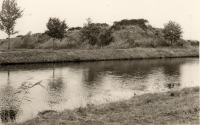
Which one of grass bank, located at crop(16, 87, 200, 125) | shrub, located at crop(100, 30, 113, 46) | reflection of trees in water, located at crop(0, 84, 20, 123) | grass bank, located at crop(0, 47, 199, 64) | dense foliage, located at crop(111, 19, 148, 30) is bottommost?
reflection of trees in water, located at crop(0, 84, 20, 123)

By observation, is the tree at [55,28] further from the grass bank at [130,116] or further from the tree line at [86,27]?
the grass bank at [130,116]

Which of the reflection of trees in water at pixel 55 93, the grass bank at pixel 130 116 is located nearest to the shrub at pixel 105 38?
the reflection of trees in water at pixel 55 93

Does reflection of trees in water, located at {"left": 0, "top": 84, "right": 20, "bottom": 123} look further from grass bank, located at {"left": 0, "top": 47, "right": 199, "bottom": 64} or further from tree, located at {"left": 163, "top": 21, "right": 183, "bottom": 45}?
tree, located at {"left": 163, "top": 21, "right": 183, "bottom": 45}

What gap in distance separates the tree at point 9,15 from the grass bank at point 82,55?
4679 mm

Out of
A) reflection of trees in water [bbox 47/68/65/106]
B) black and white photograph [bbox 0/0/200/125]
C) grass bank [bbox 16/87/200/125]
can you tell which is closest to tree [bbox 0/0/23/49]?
black and white photograph [bbox 0/0/200/125]

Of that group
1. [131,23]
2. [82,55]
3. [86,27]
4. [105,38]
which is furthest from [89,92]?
[131,23]

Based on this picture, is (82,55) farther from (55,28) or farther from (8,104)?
(8,104)

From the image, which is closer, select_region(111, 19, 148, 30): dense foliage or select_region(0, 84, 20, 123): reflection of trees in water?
select_region(0, 84, 20, 123): reflection of trees in water

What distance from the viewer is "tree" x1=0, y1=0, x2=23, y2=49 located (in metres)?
45.2

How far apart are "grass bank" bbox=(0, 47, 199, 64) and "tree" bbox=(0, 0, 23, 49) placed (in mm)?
4679

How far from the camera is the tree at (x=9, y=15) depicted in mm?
45250

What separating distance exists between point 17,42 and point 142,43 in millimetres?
43969

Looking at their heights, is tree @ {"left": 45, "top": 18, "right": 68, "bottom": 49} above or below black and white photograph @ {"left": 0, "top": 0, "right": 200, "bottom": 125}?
above

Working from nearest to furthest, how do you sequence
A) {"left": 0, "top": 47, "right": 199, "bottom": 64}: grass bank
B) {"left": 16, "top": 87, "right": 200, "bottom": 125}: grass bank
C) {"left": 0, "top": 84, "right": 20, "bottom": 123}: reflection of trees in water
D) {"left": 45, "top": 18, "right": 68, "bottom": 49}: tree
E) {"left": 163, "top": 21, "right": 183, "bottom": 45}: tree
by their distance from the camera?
{"left": 16, "top": 87, "right": 200, "bottom": 125}: grass bank, {"left": 0, "top": 84, "right": 20, "bottom": 123}: reflection of trees in water, {"left": 0, "top": 47, "right": 199, "bottom": 64}: grass bank, {"left": 45, "top": 18, "right": 68, "bottom": 49}: tree, {"left": 163, "top": 21, "right": 183, "bottom": 45}: tree
